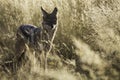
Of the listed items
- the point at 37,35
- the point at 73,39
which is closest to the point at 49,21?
the point at 37,35

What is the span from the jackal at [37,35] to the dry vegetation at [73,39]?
13 centimetres

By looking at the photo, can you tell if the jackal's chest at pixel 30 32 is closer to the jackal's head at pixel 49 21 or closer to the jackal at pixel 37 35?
the jackal at pixel 37 35

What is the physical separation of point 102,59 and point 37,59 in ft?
2.62

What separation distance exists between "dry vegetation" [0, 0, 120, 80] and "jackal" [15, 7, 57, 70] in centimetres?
13

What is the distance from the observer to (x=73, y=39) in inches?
211

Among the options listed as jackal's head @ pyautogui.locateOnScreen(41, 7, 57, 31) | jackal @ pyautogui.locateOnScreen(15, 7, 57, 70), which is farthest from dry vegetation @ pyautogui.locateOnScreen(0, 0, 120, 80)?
jackal's head @ pyautogui.locateOnScreen(41, 7, 57, 31)

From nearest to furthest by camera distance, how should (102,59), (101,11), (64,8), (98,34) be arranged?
(102,59)
(98,34)
(101,11)
(64,8)

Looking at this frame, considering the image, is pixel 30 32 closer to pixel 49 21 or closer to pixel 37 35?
pixel 37 35

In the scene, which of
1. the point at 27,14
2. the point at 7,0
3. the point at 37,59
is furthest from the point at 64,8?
the point at 37,59

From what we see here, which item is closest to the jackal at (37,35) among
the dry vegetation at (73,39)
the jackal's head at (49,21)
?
the jackal's head at (49,21)

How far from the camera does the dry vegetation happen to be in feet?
13.7

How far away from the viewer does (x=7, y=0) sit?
6.53 metres

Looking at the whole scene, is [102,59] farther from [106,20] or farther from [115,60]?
[106,20]

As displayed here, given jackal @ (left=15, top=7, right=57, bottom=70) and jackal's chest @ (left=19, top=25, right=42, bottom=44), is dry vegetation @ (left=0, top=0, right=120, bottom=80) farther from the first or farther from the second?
jackal's chest @ (left=19, top=25, right=42, bottom=44)
